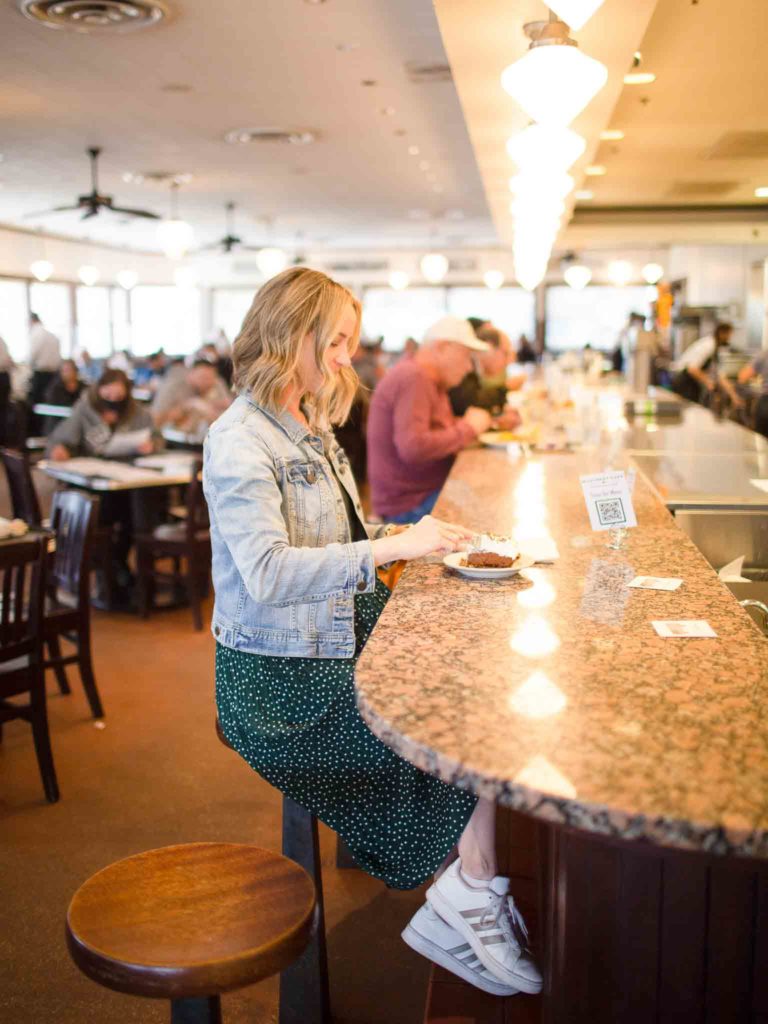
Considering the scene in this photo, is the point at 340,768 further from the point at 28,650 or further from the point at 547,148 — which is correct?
the point at 547,148

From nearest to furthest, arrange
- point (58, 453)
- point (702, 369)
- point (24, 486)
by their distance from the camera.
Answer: point (24, 486), point (58, 453), point (702, 369)

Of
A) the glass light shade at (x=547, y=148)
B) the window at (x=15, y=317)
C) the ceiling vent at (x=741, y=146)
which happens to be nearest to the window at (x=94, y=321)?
the window at (x=15, y=317)

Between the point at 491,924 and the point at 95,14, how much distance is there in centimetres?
501

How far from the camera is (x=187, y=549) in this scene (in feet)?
17.2

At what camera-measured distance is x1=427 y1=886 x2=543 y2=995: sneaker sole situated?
71.7 inches

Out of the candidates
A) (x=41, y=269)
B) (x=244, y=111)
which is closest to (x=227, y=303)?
(x=41, y=269)

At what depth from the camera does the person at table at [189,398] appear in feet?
23.5

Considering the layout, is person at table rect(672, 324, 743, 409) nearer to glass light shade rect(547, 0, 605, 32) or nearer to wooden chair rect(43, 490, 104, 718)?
wooden chair rect(43, 490, 104, 718)

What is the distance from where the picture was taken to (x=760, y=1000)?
4.44 ft

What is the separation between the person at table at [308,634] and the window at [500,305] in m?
19.4

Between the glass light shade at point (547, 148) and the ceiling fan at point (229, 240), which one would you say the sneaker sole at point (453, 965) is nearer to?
the glass light shade at point (547, 148)

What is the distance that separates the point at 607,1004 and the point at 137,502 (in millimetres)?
4526

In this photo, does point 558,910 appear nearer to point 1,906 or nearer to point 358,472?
point 1,906

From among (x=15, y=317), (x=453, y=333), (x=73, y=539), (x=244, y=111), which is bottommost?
(x=73, y=539)
